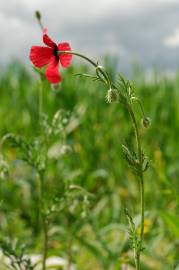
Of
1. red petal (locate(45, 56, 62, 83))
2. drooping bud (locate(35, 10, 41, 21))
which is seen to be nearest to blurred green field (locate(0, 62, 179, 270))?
drooping bud (locate(35, 10, 41, 21))

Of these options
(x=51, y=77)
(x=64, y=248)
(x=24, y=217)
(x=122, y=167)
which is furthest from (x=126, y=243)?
(x=122, y=167)

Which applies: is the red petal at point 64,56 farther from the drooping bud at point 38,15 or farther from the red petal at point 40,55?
the drooping bud at point 38,15

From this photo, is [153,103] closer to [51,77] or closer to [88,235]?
[88,235]

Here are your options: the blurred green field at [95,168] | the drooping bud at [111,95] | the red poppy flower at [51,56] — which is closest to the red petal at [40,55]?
the red poppy flower at [51,56]

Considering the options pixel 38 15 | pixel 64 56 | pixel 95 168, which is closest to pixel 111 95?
pixel 64 56

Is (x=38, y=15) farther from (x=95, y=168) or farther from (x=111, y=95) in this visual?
(x=95, y=168)

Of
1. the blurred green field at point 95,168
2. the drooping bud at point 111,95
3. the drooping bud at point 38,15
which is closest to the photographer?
the drooping bud at point 111,95
